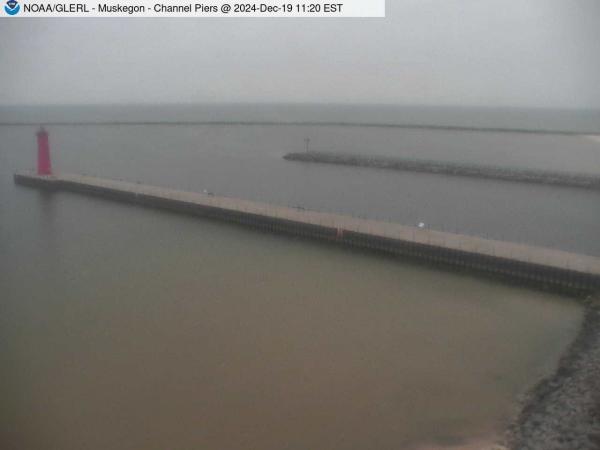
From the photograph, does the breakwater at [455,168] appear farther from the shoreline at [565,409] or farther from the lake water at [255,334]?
the shoreline at [565,409]

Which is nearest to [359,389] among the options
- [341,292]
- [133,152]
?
[341,292]

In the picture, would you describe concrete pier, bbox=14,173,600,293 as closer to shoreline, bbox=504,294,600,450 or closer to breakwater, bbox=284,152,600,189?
shoreline, bbox=504,294,600,450

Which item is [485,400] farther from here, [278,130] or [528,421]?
[278,130]

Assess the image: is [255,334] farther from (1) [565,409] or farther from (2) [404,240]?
(2) [404,240]

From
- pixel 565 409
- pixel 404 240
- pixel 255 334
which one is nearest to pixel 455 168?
pixel 404 240

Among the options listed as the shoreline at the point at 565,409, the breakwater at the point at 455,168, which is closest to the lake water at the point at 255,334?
the shoreline at the point at 565,409

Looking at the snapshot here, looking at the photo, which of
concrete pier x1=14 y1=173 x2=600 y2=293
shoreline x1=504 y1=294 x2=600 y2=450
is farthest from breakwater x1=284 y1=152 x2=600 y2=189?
shoreline x1=504 y1=294 x2=600 y2=450
